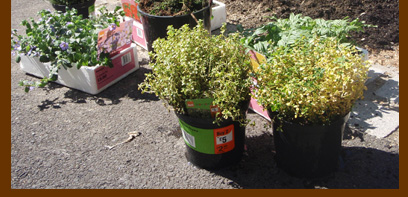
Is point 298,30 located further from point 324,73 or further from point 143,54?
point 143,54

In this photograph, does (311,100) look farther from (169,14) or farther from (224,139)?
(169,14)

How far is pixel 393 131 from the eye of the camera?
3.43 meters

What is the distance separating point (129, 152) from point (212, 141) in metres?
0.85

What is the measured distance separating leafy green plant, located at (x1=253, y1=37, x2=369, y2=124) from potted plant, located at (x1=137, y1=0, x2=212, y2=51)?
161 centimetres

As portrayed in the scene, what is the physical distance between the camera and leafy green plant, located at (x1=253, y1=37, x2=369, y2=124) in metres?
2.56

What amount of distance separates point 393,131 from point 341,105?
1.10 metres

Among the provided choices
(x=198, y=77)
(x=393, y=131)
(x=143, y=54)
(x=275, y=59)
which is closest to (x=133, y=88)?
(x=143, y=54)

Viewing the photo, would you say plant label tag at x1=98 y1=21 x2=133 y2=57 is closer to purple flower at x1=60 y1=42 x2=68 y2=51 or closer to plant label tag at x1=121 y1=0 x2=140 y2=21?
purple flower at x1=60 y1=42 x2=68 y2=51

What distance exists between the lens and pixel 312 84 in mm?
2580

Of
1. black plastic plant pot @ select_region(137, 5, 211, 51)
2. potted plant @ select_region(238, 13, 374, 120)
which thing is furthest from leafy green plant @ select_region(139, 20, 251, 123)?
black plastic plant pot @ select_region(137, 5, 211, 51)

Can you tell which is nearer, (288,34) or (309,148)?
(309,148)

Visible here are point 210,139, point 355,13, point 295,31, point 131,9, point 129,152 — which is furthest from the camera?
point 131,9

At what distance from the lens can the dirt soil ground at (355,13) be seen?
4512 mm

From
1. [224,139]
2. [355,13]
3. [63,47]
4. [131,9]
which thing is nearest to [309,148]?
[224,139]
